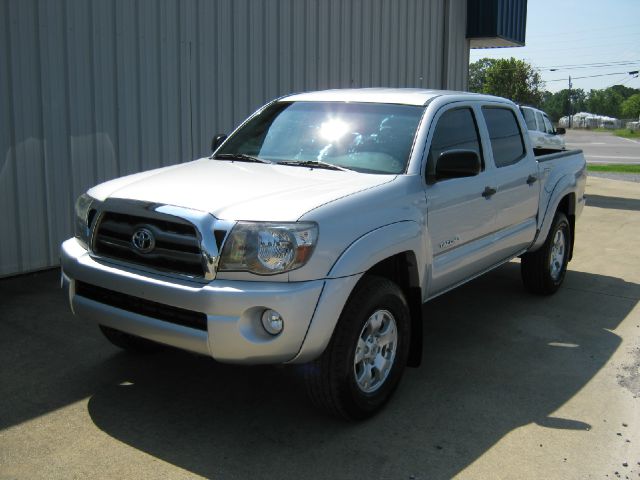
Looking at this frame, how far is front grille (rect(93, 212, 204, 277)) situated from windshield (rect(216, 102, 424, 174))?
121cm

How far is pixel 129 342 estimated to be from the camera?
4.71 m

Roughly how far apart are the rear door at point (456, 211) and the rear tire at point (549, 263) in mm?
1342

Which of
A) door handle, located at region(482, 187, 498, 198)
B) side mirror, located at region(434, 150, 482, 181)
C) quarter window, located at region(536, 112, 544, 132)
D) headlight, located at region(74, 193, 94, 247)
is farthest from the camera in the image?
quarter window, located at region(536, 112, 544, 132)

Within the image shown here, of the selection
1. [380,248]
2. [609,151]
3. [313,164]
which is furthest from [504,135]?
Answer: [609,151]

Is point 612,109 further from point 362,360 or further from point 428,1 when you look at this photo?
point 362,360

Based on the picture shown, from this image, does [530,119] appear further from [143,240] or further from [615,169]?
[143,240]

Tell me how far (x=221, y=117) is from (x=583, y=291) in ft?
15.7

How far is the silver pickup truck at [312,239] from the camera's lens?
343 centimetres

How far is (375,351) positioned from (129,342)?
5.79ft

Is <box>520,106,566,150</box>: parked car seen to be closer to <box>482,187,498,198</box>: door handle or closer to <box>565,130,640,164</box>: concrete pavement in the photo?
<box>482,187,498,198</box>: door handle

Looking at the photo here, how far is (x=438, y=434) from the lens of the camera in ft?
12.5

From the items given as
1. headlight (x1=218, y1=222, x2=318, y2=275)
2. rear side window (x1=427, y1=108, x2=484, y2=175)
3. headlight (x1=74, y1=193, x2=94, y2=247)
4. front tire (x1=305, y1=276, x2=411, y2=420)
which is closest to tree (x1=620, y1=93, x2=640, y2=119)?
rear side window (x1=427, y1=108, x2=484, y2=175)

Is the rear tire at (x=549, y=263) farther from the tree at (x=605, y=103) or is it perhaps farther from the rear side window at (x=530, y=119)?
the tree at (x=605, y=103)

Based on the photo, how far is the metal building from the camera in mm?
6738
